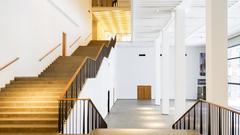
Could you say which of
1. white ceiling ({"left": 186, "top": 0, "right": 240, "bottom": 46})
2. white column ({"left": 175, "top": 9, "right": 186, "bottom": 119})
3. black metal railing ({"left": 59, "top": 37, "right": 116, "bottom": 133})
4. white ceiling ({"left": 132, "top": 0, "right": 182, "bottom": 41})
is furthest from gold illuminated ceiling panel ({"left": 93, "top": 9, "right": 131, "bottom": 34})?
white column ({"left": 175, "top": 9, "right": 186, "bottom": 119})

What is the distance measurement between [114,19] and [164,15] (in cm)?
1177

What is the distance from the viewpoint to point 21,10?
10.6 meters

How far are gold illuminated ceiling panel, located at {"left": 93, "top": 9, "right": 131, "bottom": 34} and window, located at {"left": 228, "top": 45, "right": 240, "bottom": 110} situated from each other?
794 cm

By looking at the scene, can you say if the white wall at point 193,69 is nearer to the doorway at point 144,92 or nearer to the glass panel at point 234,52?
the doorway at point 144,92

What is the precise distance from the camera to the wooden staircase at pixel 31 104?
24.3 ft

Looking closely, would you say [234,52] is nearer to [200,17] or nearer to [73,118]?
[200,17]

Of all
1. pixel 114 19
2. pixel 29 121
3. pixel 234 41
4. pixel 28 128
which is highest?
pixel 114 19

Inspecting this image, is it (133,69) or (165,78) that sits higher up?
(133,69)

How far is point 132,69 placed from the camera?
25.9 meters

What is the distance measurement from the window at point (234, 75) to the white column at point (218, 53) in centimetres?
1327

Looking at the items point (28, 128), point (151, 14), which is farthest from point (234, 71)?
point (28, 128)

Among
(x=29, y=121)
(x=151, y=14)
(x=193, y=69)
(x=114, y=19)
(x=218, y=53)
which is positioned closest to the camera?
(x=218, y=53)

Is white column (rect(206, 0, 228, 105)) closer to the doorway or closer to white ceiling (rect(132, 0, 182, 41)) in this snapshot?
white ceiling (rect(132, 0, 182, 41))

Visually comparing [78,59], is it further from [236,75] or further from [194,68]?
[194,68]
